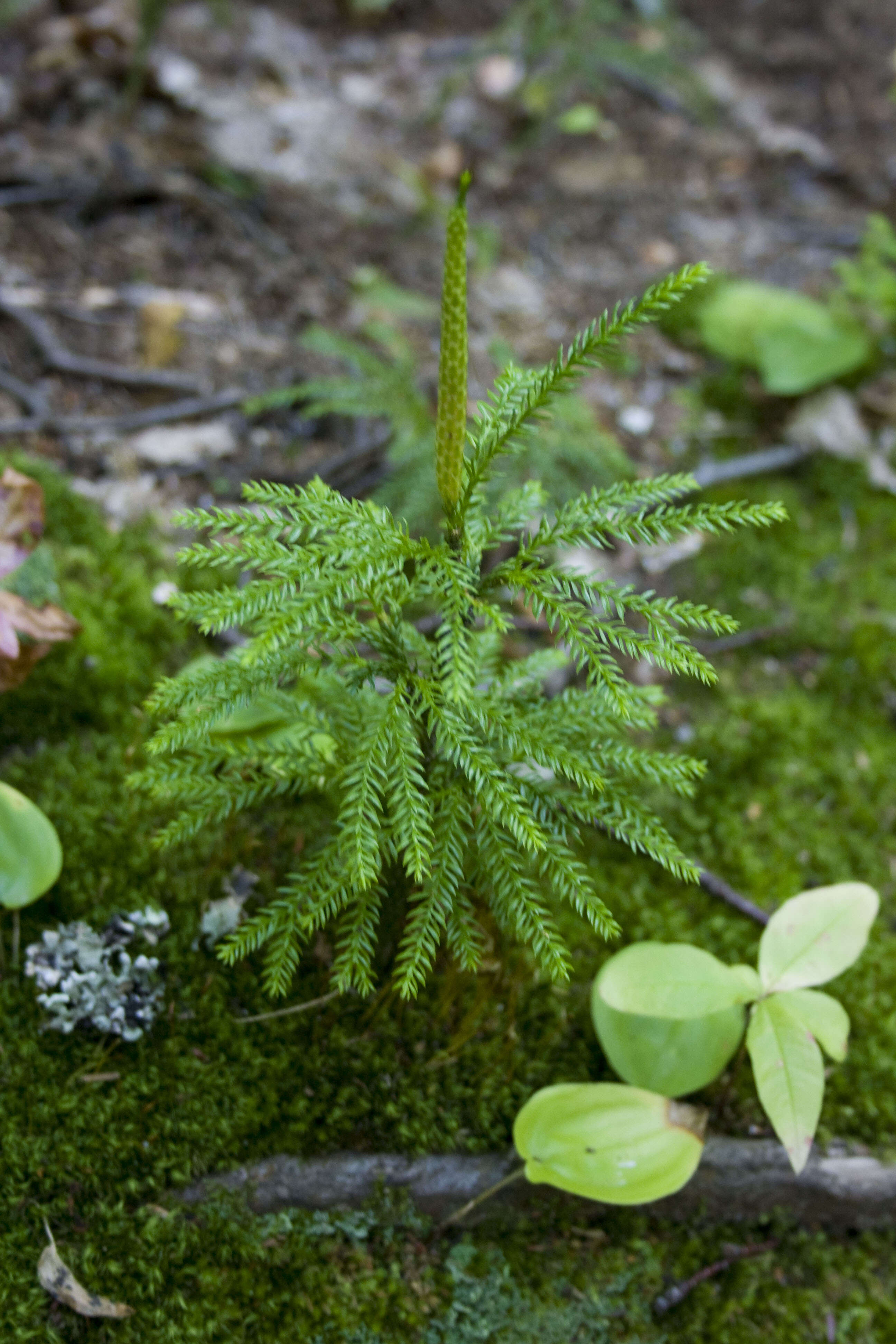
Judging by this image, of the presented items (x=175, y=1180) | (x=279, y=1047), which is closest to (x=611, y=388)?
(x=279, y=1047)

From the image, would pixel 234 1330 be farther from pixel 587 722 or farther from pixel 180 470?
pixel 180 470

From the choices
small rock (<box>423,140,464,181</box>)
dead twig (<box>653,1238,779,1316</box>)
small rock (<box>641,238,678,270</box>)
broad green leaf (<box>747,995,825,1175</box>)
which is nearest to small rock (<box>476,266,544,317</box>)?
small rock (<box>641,238,678,270</box>)

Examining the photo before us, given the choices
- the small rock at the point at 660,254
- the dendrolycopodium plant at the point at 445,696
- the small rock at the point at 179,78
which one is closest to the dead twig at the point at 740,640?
the dendrolycopodium plant at the point at 445,696

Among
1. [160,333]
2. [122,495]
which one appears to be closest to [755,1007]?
[122,495]

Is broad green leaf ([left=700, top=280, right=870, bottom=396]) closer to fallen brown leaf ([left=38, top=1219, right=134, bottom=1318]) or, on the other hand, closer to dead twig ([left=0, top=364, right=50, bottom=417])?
dead twig ([left=0, top=364, right=50, bottom=417])

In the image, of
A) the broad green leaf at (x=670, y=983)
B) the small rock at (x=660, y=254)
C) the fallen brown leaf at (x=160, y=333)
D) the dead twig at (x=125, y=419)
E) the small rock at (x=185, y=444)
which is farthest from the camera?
the small rock at (x=660, y=254)

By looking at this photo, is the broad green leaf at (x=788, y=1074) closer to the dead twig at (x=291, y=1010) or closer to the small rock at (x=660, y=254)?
the dead twig at (x=291, y=1010)
